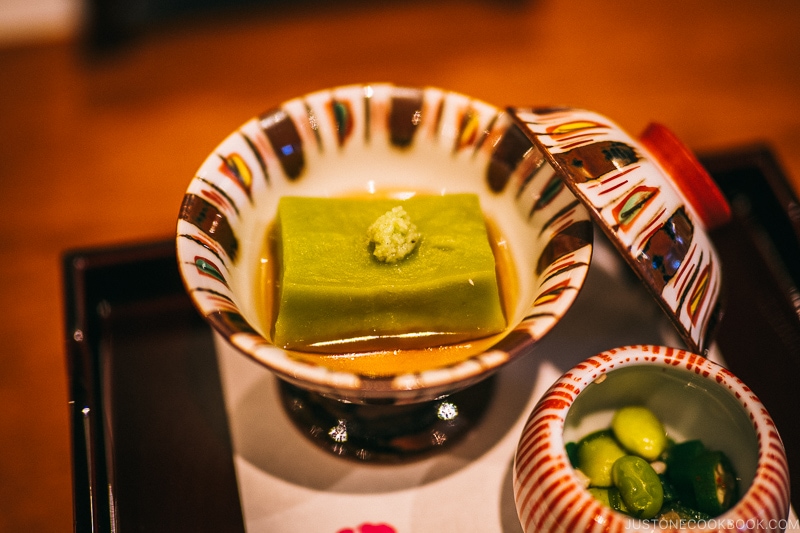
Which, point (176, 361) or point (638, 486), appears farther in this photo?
point (176, 361)

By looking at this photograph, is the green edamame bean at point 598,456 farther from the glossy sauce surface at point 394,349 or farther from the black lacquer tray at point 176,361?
the black lacquer tray at point 176,361

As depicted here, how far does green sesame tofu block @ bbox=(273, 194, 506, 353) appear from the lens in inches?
46.6

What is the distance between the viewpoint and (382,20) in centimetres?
296

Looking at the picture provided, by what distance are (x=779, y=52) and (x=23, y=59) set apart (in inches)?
120

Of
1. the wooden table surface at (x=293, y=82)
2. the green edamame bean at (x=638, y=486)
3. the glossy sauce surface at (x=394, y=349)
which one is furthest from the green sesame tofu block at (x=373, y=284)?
the wooden table surface at (x=293, y=82)

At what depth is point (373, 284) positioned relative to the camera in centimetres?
121

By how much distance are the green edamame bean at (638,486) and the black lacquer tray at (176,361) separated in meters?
0.31

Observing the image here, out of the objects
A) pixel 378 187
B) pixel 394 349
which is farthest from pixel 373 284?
pixel 378 187

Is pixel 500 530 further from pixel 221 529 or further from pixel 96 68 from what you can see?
pixel 96 68

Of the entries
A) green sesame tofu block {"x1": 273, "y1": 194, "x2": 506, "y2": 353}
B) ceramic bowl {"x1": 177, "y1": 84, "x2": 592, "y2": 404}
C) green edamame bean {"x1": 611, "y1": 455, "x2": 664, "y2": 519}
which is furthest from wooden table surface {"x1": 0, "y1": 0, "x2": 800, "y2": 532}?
green edamame bean {"x1": 611, "y1": 455, "x2": 664, "y2": 519}

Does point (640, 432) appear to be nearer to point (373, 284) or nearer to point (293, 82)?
point (373, 284)

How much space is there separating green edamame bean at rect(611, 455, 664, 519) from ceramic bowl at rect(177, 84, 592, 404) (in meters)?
0.24

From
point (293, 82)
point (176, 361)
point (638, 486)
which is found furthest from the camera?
point (293, 82)

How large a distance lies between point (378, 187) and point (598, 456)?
2.36ft
